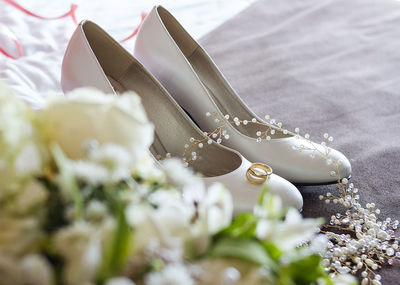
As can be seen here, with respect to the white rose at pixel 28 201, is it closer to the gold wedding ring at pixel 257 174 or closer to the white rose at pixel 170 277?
the white rose at pixel 170 277

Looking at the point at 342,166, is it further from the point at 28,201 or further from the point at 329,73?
the point at 28,201

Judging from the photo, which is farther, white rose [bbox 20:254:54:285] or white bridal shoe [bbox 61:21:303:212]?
white bridal shoe [bbox 61:21:303:212]

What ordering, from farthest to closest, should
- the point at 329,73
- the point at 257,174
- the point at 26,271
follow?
the point at 329,73 < the point at 257,174 < the point at 26,271

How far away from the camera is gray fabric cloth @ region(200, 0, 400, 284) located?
3.81 feet

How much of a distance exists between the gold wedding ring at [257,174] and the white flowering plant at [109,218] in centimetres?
49

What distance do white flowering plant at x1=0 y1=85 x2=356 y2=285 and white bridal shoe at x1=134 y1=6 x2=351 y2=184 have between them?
2.02ft

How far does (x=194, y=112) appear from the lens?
122 centimetres

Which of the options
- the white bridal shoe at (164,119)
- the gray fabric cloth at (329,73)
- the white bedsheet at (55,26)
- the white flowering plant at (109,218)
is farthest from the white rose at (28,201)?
the white bedsheet at (55,26)

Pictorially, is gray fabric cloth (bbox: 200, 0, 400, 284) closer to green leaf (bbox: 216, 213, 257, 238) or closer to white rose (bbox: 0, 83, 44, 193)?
green leaf (bbox: 216, 213, 257, 238)

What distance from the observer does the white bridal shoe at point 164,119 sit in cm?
96

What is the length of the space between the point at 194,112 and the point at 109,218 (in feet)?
2.78

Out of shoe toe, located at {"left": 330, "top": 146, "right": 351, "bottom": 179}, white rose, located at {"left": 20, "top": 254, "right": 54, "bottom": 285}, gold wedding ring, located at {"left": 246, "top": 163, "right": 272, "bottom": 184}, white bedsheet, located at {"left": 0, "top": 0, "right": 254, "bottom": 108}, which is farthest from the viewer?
white bedsheet, located at {"left": 0, "top": 0, "right": 254, "bottom": 108}

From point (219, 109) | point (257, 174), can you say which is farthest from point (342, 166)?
point (219, 109)

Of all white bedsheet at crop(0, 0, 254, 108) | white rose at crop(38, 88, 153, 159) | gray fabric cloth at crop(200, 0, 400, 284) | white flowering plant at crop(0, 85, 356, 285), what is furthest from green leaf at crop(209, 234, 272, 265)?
white bedsheet at crop(0, 0, 254, 108)
